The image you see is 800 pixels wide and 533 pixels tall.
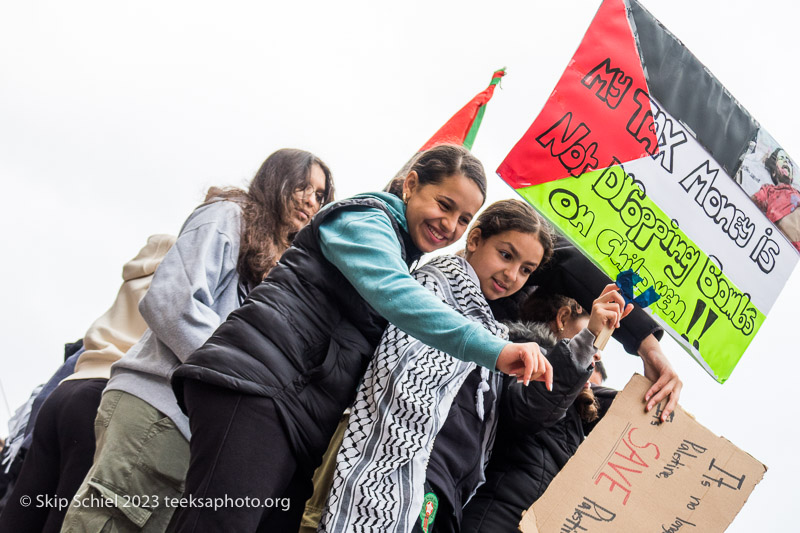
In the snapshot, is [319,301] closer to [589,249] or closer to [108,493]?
[108,493]

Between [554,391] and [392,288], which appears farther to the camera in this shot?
[554,391]

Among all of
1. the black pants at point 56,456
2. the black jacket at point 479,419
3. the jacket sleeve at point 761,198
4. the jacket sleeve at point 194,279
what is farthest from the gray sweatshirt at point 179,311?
the jacket sleeve at point 761,198

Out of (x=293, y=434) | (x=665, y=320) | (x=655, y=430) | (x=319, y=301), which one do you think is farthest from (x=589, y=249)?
(x=293, y=434)

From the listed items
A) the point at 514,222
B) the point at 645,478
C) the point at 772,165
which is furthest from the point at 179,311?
the point at 772,165

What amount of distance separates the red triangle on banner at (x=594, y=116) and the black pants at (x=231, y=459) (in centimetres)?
84

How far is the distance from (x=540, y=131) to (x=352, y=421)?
2.84 ft

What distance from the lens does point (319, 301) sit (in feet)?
4.13

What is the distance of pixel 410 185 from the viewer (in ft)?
4.92

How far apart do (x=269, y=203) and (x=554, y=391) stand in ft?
2.94

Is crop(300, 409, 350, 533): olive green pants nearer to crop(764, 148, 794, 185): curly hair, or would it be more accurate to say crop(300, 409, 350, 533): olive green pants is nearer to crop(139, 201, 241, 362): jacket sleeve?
crop(139, 201, 241, 362): jacket sleeve

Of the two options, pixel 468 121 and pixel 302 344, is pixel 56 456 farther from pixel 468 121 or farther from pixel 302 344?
pixel 468 121

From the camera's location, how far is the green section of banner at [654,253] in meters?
1.63

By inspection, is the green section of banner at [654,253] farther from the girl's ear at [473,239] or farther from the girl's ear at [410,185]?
the girl's ear at [410,185]

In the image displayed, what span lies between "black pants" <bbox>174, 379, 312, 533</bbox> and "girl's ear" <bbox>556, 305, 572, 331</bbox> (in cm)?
96
